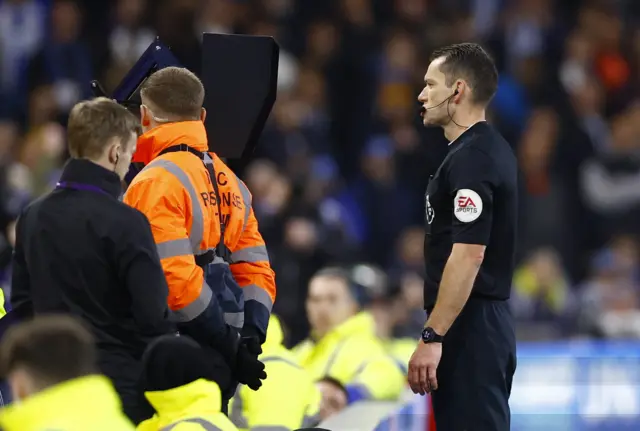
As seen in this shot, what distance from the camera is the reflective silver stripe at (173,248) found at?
4312 mm

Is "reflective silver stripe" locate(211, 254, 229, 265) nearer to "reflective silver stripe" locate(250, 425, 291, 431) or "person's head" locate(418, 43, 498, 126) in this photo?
"person's head" locate(418, 43, 498, 126)

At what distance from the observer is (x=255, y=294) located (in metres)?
4.80

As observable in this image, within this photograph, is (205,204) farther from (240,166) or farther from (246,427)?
(246,427)

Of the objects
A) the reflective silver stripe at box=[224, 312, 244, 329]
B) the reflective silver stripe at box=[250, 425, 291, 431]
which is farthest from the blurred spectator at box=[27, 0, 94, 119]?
the reflective silver stripe at box=[224, 312, 244, 329]

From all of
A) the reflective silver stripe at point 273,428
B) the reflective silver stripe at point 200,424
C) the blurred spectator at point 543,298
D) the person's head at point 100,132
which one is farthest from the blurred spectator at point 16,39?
the reflective silver stripe at point 200,424

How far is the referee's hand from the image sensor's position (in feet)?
15.1

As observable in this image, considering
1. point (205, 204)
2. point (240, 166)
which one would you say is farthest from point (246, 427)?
point (205, 204)

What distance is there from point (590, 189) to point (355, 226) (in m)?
2.28

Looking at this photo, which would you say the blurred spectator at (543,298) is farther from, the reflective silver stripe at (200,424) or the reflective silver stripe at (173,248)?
the reflective silver stripe at (200,424)

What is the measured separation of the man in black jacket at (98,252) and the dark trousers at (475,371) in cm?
110

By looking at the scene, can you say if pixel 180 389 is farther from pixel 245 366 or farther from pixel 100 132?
pixel 100 132

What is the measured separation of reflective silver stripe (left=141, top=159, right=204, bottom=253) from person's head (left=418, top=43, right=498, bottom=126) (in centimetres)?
93

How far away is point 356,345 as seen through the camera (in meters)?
7.80

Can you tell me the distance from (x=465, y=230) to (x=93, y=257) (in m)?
1.30
